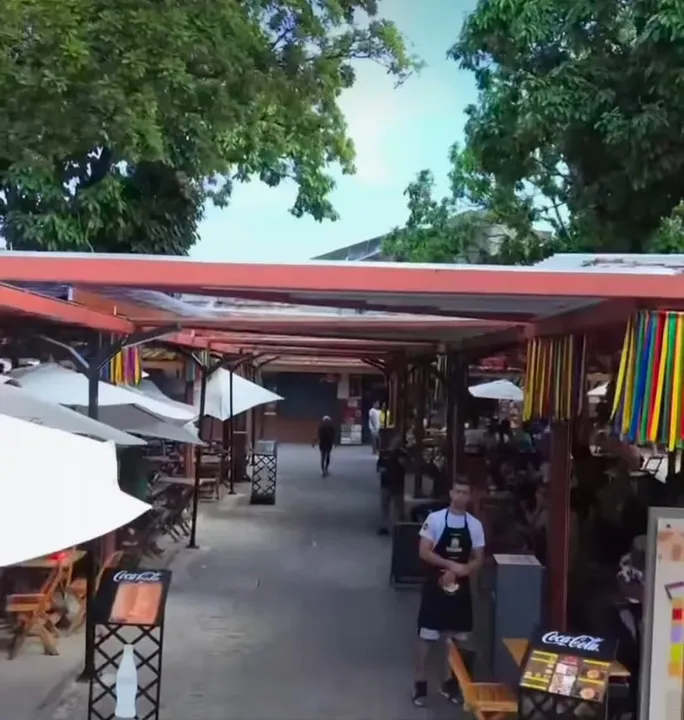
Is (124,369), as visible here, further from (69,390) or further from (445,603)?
(445,603)

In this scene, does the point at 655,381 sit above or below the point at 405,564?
above

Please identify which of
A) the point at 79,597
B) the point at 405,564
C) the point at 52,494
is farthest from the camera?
the point at 405,564

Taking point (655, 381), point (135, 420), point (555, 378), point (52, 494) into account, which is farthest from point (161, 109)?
point (52, 494)

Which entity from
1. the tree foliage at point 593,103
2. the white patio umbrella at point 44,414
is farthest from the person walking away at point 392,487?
the white patio umbrella at point 44,414

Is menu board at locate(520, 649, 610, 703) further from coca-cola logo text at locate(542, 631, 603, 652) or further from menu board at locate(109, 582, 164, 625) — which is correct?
menu board at locate(109, 582, 164, 625)

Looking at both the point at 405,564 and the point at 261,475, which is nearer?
the point at 405,564

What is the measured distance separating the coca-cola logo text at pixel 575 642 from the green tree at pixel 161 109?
7.55 metres

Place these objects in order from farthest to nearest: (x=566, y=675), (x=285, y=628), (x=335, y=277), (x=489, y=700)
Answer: (x=285, y=628) → (x=489, y=700) → (x=566, y=675) → (x=335, y=277)

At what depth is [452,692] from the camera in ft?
24.0

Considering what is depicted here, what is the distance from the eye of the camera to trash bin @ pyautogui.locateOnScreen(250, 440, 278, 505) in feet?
57.8

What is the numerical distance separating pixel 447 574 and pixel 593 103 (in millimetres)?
8319

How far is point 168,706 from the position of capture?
7016mm

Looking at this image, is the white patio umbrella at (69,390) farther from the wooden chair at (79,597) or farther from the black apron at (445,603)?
the black apron at (445,603)

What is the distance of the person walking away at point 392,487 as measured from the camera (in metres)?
14.2
